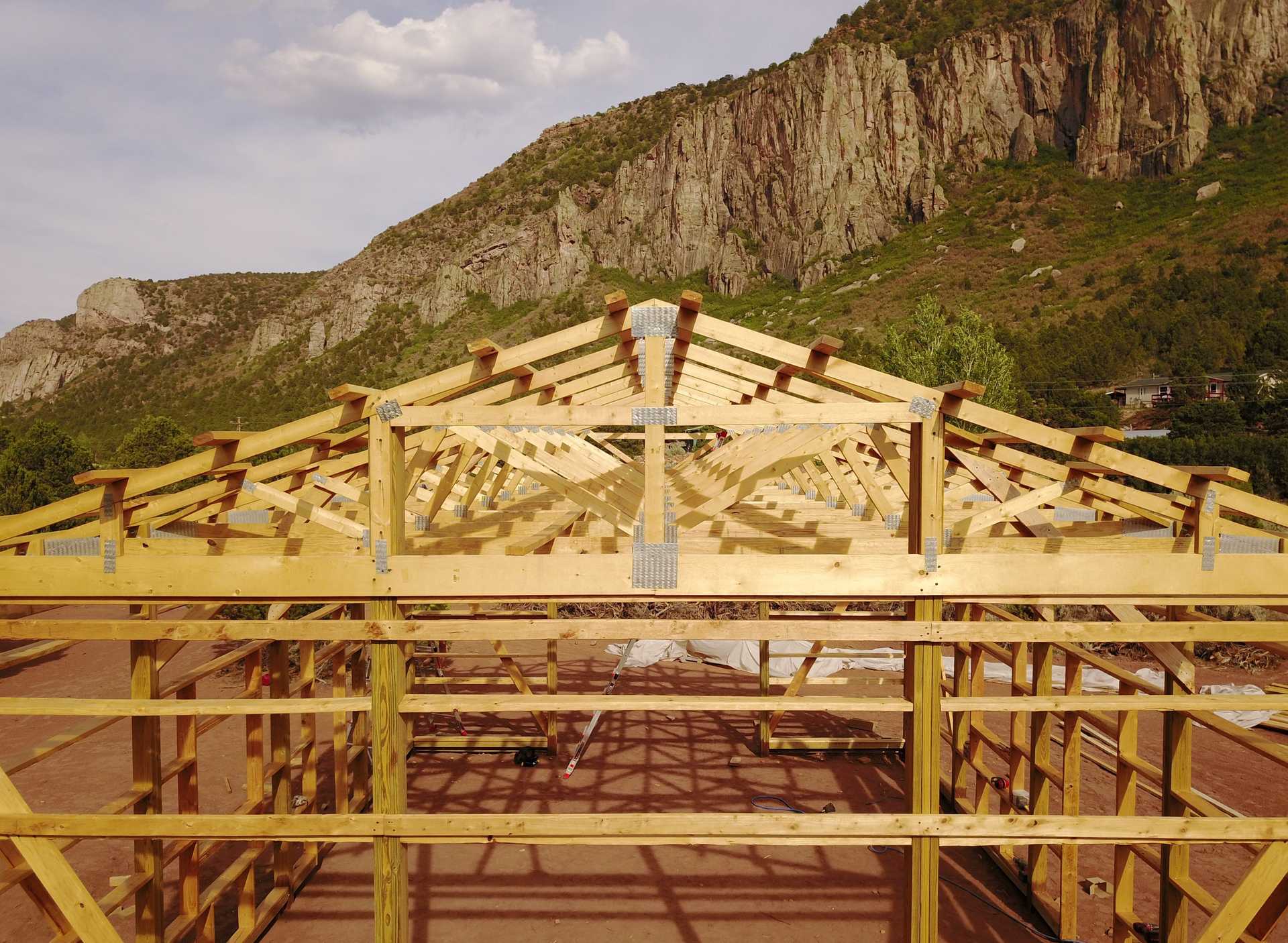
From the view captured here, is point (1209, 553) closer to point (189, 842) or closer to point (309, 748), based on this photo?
point (189, 842)

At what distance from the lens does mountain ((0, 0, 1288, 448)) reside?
189ft

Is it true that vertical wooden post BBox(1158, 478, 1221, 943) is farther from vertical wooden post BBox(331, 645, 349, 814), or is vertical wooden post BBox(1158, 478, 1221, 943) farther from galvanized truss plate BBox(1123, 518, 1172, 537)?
vertical wooden post BBox(331, 645, 349, 814)

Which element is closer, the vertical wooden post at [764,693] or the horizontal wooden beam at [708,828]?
the horizontal wooden beam at [708,828]

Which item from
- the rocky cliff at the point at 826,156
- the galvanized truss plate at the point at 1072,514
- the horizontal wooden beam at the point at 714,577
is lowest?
the horizontal wooden beam at the point at 714,577

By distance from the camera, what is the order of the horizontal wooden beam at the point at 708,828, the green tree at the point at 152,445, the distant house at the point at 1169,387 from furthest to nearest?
the distant house at the point at 1169,387 < the green tree at the point at 152,445 < the horizontal wooden beam at the point at 708,828

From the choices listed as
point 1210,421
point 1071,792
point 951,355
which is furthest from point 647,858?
point 1210,421

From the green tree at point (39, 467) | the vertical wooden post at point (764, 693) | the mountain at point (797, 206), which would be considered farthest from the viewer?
the mountain at point (797, 206)

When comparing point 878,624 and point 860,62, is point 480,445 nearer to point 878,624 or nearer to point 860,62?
point 878,624

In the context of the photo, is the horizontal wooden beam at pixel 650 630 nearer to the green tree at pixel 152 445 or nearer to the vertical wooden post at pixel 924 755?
the vertical wooden post at pixel 924 755

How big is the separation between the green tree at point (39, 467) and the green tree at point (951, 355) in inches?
1151

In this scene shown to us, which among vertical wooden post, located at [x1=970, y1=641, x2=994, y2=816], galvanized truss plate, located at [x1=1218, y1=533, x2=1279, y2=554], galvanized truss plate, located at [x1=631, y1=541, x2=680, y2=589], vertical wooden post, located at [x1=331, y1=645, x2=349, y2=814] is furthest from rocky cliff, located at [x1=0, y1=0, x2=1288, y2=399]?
galvanized truss plate, located at [x1=1218, y1=533, x2=1279, y2=554]

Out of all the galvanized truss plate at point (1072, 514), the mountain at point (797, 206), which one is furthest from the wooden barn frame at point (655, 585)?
the mountain at point (797, 206)

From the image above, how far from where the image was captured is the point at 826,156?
77000 millimetres

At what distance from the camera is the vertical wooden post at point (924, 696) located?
425 centimetres
